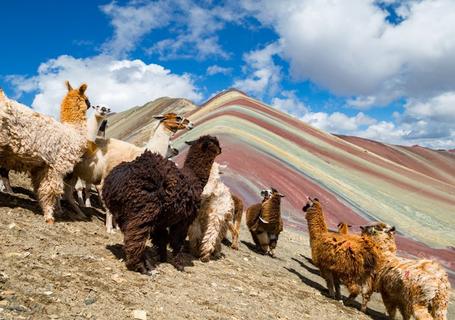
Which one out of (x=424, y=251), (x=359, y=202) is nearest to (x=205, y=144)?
(x=424, y=251)

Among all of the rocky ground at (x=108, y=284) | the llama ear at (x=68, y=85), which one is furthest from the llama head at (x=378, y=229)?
the llama ear at (x=68, y=85)

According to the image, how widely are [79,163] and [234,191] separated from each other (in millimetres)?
A: 8327

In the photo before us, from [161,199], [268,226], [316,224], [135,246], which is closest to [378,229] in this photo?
[316,224]

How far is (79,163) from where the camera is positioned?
6805mm

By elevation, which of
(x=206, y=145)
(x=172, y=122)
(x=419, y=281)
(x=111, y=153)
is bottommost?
(x=419, y=281)

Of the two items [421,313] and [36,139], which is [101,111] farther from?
[421,313]

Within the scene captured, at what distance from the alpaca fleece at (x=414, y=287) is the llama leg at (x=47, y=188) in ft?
17.0

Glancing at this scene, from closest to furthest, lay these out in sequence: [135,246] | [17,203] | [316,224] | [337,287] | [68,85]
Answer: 1. [135,246]
2. [17,203]
3. [68,85]
4. [337,287]
5. [316,224]

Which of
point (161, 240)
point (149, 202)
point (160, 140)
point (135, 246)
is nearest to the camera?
point (135, 246)

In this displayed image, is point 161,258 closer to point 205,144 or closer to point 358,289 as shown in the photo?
point 205,144

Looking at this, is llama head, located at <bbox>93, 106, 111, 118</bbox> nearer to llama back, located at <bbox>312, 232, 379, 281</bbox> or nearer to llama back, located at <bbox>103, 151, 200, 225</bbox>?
llama back, located at <bbox>103, 151, 200, 225</bbox>

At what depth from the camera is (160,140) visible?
24.9 ft

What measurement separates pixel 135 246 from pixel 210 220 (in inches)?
89.0

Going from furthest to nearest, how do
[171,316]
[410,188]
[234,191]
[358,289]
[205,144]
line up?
1. [410,188]
2. [234,191]
3. [358,289]
4. [205,144]
5. [171,316]
